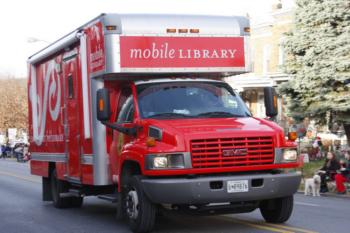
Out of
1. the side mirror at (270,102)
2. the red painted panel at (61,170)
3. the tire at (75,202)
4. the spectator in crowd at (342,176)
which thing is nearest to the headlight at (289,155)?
the side mirror at (270,102)

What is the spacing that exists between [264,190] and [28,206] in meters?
7.07

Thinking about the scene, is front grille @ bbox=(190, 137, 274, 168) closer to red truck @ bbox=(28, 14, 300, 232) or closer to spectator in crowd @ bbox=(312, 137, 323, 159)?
red truck @ bbox=(28, 14, 300, 232)

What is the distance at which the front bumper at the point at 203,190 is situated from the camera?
334 inches

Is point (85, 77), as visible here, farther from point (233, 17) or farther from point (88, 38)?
point (233, 17)

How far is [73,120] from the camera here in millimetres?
11648

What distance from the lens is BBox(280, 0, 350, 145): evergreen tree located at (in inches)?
958

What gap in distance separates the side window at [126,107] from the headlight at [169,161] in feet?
4.05

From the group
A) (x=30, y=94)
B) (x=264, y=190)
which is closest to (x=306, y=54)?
(x=30, y=94)

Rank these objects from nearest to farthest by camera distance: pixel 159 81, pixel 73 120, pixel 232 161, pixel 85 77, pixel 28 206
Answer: pixel 232 161 < pixel 159 81 < pixel 85 77 < pixel 73 120 < pixel 28 206

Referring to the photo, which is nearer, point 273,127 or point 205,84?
point 273,127

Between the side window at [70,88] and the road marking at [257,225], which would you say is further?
the side window at [70,88]

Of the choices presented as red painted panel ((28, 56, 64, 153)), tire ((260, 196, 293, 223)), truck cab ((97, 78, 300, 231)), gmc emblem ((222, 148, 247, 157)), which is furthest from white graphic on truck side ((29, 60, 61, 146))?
gmc emblem ((222, 148, 247, 157))

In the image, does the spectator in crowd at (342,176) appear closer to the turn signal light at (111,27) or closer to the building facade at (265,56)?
the turn signal light at (111,27)

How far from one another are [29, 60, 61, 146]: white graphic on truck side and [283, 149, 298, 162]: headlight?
199 inches
